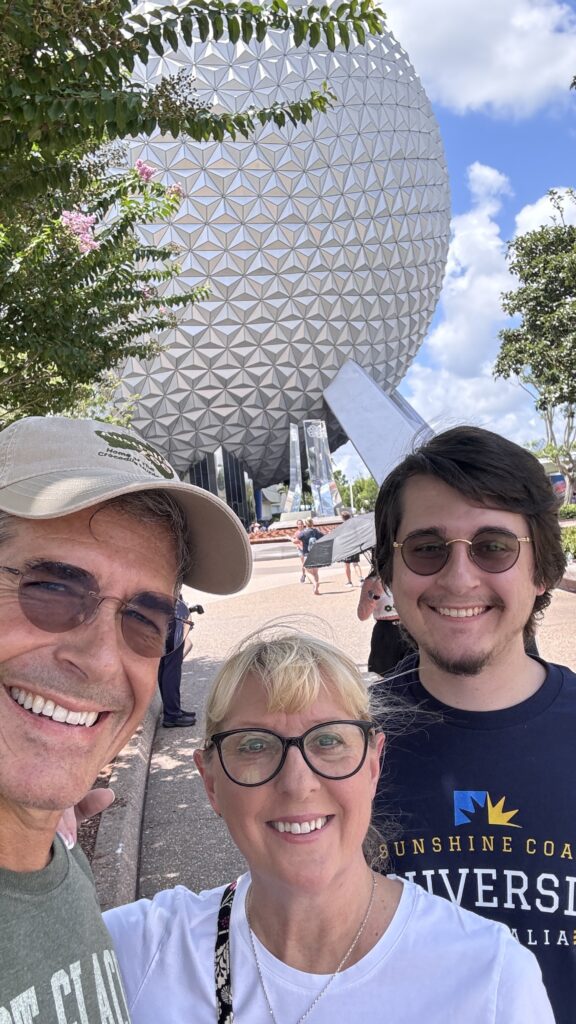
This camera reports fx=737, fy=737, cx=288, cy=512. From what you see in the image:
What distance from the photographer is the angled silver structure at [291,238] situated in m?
30.3

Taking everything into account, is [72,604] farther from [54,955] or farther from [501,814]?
[501,814]

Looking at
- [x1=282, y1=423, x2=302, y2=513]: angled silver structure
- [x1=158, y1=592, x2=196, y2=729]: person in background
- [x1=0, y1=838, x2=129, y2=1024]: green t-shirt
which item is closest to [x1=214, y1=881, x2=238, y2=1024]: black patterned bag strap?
[x1=0, y1=838, x2=129, y2=1024]: green t-shirt

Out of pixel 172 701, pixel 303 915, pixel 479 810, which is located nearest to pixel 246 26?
pixel 479 810

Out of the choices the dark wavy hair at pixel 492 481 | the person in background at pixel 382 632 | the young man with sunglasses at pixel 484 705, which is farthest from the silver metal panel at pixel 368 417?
the young man with sunglasses at pixel 484 705

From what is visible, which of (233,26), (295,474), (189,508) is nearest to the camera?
(189,508)

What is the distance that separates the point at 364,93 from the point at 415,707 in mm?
35050

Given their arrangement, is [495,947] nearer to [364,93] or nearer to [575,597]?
[575,597]

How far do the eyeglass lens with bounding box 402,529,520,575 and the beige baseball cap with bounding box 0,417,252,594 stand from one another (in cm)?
49

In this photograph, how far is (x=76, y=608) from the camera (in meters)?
1.40

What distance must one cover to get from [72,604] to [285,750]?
490 mm

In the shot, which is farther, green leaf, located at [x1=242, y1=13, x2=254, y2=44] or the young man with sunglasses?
green leaf, located at [x1=242, y1=13, x2=254, y2=44]

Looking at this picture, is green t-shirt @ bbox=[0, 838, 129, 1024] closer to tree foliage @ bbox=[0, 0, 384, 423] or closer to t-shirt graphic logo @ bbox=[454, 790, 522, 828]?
t-shirt graphic logo @ bbox=[454, 790, 522, 828]

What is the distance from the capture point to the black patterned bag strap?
1.25m

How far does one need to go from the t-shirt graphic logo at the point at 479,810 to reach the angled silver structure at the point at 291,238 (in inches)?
1221
